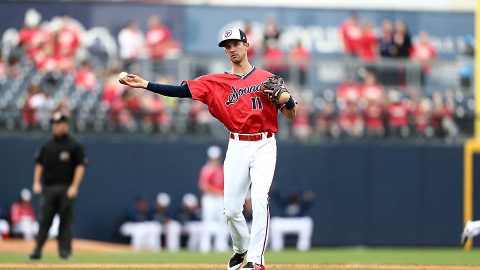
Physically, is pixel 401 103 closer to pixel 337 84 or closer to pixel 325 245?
pixel 337 84

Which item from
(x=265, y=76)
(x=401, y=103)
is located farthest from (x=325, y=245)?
(x=265, y=76)

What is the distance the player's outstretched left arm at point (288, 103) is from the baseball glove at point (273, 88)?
0.04m

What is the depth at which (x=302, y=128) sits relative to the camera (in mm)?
20141

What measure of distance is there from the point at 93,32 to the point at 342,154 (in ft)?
17.3

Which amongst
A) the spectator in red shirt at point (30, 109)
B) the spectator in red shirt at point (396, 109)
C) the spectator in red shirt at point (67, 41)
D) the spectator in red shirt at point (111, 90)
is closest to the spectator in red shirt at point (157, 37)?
the spectator in red shirt at point (111, 90)

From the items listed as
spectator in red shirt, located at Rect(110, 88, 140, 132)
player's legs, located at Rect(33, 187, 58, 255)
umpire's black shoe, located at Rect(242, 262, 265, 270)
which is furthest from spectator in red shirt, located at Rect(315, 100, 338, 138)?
umpire's black shoe, located at Rect(242, 262, 265, 270)

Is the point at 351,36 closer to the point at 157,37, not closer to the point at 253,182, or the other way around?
the point at 157,37

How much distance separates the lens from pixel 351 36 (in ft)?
67.9

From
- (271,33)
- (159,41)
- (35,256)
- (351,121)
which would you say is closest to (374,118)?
(351,121)

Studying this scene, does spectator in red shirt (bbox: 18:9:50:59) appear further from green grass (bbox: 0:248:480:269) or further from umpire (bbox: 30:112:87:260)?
umpire (bbox: 30:112:87:260)

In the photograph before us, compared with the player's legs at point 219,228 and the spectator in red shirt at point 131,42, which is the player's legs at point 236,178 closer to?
the player's legs at point 219,228

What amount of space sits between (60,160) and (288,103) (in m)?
5.22

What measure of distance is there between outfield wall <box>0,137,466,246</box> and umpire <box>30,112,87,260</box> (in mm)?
5827

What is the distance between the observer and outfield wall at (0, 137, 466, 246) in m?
19.9
